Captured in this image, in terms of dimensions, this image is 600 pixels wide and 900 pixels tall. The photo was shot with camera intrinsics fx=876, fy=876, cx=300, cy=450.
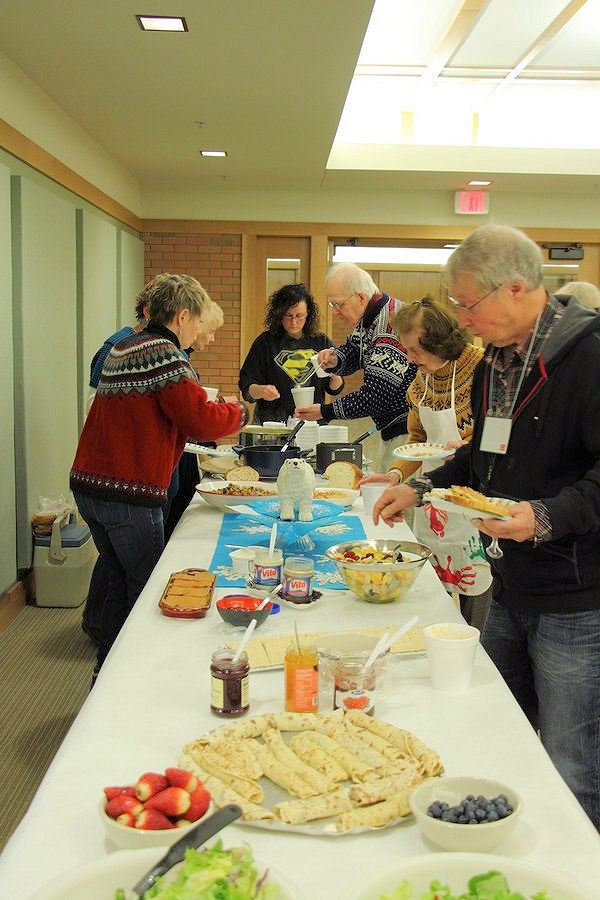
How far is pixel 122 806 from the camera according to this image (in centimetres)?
113

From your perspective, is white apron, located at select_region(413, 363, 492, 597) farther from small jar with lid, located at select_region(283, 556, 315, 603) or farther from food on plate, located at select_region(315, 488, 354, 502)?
small jar with lid, located at select_region(283, 556, 315, 603)

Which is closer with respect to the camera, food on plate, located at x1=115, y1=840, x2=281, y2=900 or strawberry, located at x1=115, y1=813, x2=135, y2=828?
food on plate, located at x1=115, y1=840, x2=281, y2=900

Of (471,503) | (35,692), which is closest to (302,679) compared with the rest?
(471,503)

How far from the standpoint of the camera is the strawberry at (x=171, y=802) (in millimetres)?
1115

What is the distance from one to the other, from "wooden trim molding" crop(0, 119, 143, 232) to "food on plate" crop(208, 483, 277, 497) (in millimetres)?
2198

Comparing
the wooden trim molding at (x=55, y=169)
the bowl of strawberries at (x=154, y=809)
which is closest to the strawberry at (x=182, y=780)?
the bowl of strawberries at (x=154, y=809)

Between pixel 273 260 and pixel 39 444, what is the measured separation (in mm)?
3942

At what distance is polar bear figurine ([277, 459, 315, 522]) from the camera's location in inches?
117

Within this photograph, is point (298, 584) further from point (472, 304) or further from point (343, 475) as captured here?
point (343, 475)

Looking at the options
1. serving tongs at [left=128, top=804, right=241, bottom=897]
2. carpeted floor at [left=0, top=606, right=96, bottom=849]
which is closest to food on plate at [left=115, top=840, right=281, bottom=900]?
serving tongs at [left=128, top=804, right=241, bottom=897]

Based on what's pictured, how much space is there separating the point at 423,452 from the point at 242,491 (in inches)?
31.0

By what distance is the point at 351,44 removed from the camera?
4.14 meters

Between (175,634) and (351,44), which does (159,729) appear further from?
(351,44)

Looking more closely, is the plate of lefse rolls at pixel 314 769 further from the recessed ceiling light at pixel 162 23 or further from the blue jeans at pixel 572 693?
the recessed ceiling light at pixel 162 23
